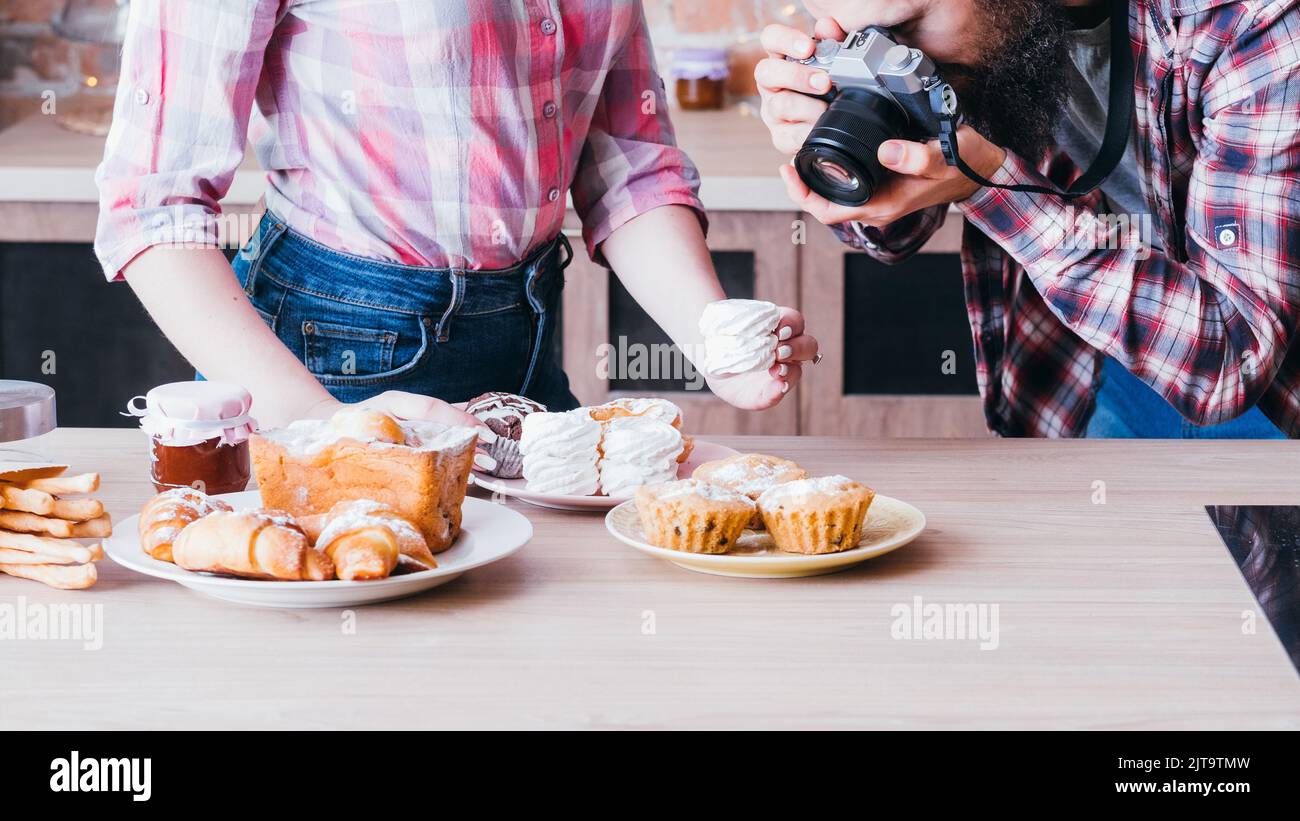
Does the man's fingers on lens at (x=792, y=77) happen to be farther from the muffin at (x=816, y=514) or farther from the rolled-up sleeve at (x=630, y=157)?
the muffin at (x=816, y=514)

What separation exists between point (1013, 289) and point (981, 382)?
0.37 ft

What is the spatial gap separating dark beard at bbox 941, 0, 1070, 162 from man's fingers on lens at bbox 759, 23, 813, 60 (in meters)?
0.21

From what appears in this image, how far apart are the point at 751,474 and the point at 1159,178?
28.1 inches

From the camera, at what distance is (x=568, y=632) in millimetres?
727

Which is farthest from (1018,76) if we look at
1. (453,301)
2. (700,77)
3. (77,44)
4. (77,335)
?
(77,44)

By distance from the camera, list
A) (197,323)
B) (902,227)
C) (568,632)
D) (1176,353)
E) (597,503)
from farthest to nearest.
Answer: (902,227) < (1176,353) < (197,323) < (597,503) < (568,632)

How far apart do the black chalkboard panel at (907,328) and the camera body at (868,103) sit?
1189 mm

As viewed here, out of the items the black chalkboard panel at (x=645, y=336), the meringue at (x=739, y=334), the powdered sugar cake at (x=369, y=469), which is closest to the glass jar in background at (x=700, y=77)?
the black chalkboard panel at (x=645, y=336)

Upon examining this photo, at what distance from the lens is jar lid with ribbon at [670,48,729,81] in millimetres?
2643

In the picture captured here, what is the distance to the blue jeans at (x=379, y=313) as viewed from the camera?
1200mm

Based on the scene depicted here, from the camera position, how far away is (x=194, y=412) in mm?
909

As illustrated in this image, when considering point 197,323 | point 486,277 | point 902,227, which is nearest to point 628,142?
point 486,277
